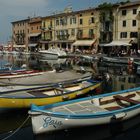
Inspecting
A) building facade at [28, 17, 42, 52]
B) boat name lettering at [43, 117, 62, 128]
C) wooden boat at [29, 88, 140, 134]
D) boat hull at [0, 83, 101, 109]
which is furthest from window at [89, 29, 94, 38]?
boat name lettering at [43, 117, 62, 128]

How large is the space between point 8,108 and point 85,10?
187 ft

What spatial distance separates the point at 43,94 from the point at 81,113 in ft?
17.2

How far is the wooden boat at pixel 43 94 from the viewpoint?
590 inches

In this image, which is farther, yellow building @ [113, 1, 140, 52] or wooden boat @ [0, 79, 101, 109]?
yellow building @ [113, 1, 140, 52]

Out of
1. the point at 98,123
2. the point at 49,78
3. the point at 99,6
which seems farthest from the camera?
the point at 99,6

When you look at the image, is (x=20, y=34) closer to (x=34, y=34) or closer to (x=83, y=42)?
(x=34, y=34)

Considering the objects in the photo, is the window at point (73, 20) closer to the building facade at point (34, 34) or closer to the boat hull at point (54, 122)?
the building facade at point (34, 34)

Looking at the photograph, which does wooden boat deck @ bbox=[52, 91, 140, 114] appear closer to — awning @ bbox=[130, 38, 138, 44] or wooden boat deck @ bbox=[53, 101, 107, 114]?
wooden boat deck @ bbox=[53, 101, 107, 114]

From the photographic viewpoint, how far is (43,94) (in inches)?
685

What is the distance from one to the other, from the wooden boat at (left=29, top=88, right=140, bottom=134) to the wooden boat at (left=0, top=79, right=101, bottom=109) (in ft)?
9.09

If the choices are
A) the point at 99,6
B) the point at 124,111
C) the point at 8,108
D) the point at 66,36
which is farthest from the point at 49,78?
the point at 66,36

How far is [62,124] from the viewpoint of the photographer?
11.9m

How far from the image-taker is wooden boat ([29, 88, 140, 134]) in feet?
38.4

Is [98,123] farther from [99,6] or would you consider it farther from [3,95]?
[99,6]
